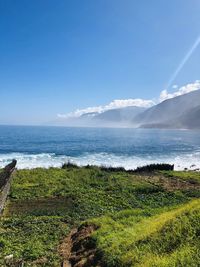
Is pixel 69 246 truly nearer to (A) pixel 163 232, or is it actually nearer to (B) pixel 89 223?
(B) pixel 89 223

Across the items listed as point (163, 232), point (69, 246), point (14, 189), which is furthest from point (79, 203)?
point (163, 232)

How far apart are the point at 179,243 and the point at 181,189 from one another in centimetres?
2606

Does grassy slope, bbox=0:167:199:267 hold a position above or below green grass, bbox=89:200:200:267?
below

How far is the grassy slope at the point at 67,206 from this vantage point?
14.6 meters

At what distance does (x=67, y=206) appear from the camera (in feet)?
85.3

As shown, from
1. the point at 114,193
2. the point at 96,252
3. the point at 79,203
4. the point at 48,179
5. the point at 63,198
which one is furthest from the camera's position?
the point at 48,179

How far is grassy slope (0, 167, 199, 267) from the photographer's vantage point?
14578 millimetres

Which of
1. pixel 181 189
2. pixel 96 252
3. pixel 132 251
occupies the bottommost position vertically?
pixel 181 189

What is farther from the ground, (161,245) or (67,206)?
(161,245)

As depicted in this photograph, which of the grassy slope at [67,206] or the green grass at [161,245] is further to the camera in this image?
the grassy slope at [67,206]

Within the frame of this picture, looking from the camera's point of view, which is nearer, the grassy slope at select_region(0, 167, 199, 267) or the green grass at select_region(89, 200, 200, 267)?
the green grass at select_region(89, 200, 200, 267)

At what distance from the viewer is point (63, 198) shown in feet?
95.8

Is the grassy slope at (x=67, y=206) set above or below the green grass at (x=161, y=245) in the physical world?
below

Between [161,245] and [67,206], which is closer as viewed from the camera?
[161,245]
